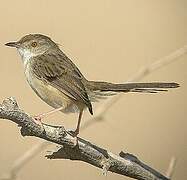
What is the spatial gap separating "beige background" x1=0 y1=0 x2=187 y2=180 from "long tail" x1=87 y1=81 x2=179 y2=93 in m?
2.97

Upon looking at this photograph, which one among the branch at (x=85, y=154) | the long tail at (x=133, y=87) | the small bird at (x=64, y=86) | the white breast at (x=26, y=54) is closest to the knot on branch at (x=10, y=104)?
the branch at (x=85, y=154)

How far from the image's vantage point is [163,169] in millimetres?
8500

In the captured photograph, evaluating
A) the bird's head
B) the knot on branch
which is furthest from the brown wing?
the knot on branch

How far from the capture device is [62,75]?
518cm

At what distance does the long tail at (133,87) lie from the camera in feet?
15.7

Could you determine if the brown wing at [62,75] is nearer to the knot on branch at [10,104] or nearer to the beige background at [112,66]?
the knot on branch at [10,104]

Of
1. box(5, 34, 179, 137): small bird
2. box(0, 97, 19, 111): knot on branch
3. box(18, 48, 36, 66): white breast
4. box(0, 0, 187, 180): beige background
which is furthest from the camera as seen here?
box(0, 0, 187, 180): beige background

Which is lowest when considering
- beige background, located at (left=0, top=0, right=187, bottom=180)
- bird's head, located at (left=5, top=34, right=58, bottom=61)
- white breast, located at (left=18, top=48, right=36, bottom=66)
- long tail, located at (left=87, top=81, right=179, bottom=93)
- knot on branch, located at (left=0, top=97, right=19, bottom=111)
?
beige background, located at (left=0, top=0, right=187, bottom=180)

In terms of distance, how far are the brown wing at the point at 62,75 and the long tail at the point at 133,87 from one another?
12 cm

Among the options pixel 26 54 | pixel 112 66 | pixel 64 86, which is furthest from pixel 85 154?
pixel 112 66

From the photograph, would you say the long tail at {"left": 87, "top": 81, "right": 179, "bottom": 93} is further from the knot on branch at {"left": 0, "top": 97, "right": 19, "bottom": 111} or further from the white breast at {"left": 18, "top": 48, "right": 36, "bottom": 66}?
the knot on branch at {"left": 0, "top": 97, "right": 19, "bottom": 111}

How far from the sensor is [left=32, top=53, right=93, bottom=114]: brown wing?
16.5 feet

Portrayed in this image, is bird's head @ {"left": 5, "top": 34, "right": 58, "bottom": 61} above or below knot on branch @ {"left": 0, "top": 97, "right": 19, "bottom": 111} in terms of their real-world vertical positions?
below

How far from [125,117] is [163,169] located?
1366mm
